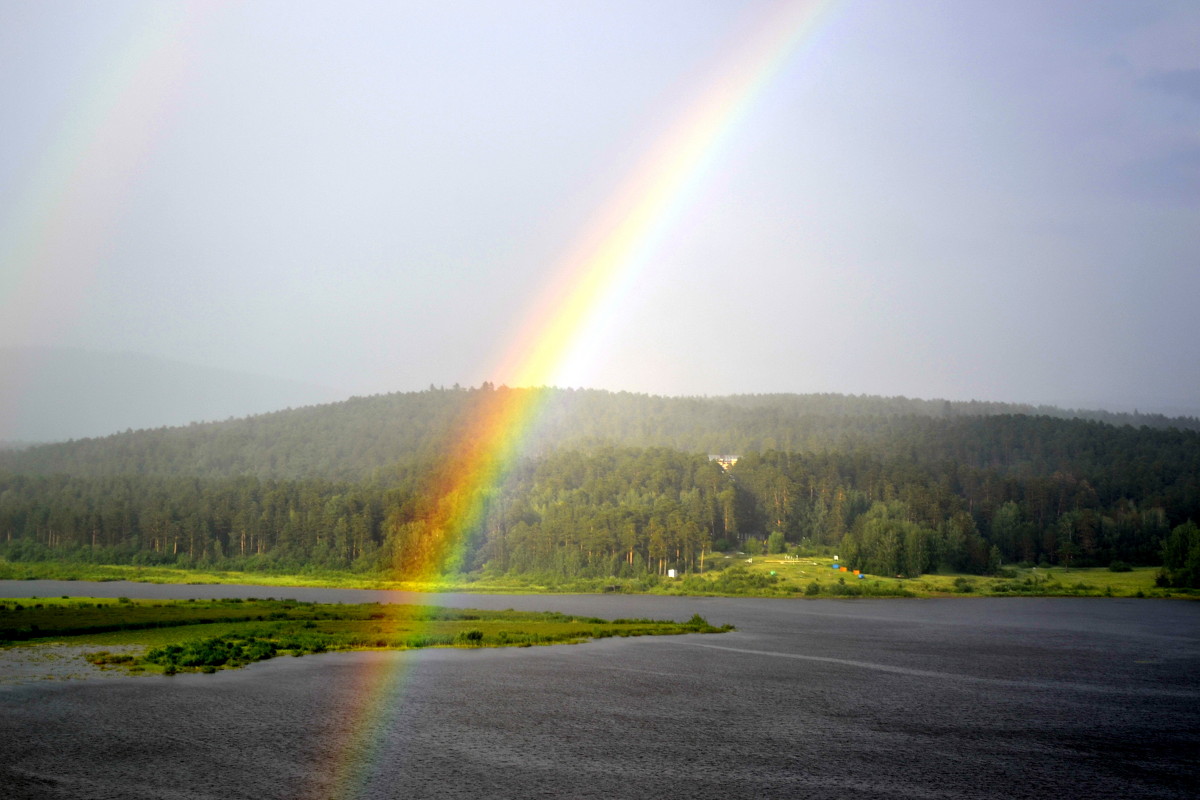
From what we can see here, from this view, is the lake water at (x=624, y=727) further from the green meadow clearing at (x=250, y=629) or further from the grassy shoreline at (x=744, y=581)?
the grassy shoreline at (x=744, y=581)

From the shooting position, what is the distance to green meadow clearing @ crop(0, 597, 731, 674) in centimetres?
6456

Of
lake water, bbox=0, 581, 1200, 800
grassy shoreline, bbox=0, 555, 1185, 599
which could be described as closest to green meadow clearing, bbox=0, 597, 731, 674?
lake water, bbox=0, 581, 1200, 800

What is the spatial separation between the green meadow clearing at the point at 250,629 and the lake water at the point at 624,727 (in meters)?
4.21

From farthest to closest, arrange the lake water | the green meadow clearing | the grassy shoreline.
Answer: the grassy shoreline
the green meadow clearing
the lake water

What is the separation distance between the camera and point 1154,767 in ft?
137

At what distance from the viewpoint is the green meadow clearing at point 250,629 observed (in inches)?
2542

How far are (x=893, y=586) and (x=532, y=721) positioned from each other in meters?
126

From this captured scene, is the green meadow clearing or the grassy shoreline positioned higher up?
the green meadow clearing

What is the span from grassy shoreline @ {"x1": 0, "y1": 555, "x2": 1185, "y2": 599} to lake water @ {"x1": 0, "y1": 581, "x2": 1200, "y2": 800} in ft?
257

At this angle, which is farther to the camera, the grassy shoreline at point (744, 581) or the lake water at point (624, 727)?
the grassy shoreline at point (744, 581)

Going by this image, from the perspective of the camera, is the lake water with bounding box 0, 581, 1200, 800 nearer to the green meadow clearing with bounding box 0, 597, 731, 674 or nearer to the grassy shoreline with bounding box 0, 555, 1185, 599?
the green meadow clearing with bounding box 0, 597, 731, 674

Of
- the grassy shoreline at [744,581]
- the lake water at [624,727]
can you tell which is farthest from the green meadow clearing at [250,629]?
the grassy shoreline at [744,581]

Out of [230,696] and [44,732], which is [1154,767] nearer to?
[230,696]

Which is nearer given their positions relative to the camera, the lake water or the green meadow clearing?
the lake water
